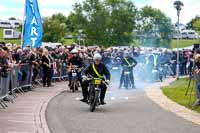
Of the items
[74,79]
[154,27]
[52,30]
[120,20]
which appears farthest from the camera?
[154,27]

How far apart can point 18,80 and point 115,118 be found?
819 cm

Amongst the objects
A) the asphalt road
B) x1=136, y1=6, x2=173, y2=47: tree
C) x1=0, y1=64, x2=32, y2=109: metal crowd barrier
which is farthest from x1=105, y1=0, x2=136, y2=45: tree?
the asphalt road

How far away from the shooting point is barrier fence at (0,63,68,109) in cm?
1977

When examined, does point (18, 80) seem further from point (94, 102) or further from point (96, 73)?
point (94, 102)

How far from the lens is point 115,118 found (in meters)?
16.6

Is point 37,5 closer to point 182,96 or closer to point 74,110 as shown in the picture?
point 182,96

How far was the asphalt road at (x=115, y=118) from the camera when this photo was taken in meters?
14.3

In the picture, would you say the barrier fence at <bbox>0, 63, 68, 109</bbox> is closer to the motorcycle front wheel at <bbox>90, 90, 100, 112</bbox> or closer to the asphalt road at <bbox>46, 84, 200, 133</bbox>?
the asphalt road at <bbox>46, 84, 200, 133</bbox>

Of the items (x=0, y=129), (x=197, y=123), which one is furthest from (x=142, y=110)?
(x=0, y=129)

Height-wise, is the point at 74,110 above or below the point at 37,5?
below

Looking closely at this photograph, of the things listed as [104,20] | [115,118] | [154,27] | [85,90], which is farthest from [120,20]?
[115,118]

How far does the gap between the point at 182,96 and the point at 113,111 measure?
616 cm

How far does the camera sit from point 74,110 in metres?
18.7

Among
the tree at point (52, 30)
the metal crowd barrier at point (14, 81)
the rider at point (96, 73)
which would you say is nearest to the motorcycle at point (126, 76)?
the metal crowd barrier at point (14, 81)
